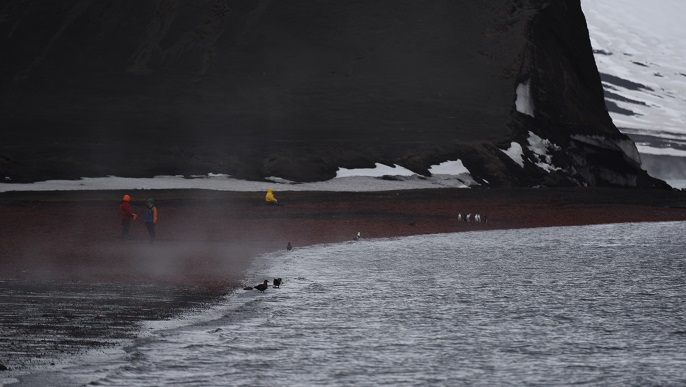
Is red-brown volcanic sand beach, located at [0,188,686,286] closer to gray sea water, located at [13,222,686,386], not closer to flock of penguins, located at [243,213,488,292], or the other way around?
flock of penguins, located at [243,213,488,292]

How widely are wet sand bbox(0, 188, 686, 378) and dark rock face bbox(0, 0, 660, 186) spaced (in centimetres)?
1221

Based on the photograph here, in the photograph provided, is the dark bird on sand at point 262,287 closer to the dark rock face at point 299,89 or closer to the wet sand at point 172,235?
the wet sand at point 172,235

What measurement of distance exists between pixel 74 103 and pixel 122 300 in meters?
80.5

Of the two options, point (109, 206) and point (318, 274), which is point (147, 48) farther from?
point (318, 274)

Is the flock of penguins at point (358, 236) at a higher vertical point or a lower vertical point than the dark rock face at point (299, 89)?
lower

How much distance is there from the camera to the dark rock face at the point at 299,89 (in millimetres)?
74250

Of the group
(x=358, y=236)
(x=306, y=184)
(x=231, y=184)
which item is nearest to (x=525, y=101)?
(x=306, y=184)

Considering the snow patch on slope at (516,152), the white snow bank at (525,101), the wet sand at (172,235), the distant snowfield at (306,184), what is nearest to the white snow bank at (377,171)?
the distant snowfield at (306,184)

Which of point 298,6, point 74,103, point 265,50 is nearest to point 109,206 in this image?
point 74,103

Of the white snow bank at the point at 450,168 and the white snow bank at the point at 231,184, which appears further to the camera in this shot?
the white snow bank at the point at 450,168

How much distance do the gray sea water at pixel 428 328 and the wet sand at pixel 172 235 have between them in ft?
3.02

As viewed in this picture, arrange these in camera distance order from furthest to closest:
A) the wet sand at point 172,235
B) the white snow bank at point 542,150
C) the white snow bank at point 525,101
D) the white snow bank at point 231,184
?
the white snow bank at point 525,101 < the white snow bank at point 542,150 < the white snow bank at point 231,184 < the wet sand at point 172,235

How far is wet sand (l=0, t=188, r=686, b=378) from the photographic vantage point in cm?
1766

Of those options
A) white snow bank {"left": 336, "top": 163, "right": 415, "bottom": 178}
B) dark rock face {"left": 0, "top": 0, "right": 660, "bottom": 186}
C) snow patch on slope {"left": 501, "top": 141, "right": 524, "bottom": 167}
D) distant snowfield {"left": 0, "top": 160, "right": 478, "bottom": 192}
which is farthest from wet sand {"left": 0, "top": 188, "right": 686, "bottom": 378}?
dark rock face {"left": 0, "top": 0, "right": 660, "bottom": 186}
